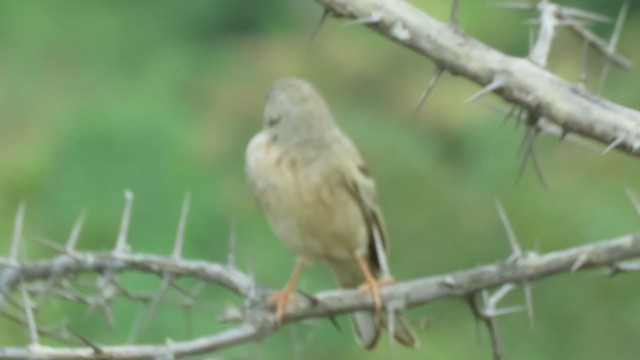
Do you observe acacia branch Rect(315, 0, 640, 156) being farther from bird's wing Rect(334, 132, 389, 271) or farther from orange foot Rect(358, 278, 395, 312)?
bird's wing Rect(334, 132, 389, 271)

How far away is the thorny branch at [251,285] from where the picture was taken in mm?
2957

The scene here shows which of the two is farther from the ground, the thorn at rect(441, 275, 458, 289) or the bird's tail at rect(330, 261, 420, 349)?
the thorn at rect(441, 275, 458, 289)

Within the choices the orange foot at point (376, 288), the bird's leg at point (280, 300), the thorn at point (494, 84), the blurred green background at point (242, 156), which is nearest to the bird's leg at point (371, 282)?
the orange foot at point (376, 288)

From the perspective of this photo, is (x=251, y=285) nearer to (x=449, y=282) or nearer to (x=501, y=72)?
(x=449, y=282)

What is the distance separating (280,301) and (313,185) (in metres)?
0.28

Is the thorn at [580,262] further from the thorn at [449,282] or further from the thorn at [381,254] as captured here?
the thorn at [381,254]

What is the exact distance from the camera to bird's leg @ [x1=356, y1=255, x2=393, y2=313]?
10.7 ft

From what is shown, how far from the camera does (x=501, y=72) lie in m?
2.91

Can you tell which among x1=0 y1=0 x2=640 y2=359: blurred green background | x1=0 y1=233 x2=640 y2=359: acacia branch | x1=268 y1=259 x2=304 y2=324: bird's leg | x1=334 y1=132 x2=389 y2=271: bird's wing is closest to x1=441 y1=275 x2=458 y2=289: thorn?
x1=0 y1=233 x2=640 y2=359: acacia branch

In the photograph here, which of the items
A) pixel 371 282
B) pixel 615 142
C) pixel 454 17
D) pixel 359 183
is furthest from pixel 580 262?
pixel 359 183

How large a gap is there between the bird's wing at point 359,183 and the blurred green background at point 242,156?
72.8 inches

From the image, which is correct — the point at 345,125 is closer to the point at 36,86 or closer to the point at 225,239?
the point at 225,239

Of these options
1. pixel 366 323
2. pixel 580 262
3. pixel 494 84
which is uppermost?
pixel 494 84

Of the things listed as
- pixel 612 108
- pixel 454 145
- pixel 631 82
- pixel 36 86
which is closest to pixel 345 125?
pixel 454 145
